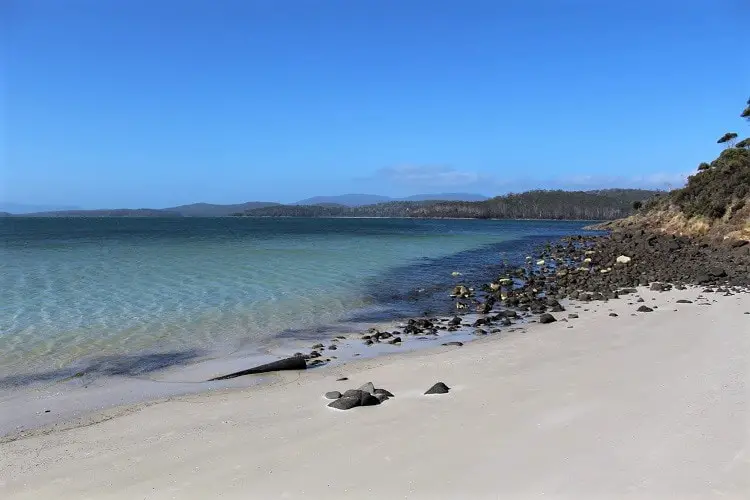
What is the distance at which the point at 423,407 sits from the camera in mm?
6023

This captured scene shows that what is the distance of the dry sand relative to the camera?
4.17m

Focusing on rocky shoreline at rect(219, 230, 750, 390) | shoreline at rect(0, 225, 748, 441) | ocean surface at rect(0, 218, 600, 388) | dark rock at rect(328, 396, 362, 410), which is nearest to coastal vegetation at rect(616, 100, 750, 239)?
rocky shoreline at rect(219, 230, 750, 390)

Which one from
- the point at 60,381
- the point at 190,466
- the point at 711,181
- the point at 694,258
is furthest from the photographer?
the point at 711,181

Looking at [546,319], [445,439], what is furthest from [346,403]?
[546,319]

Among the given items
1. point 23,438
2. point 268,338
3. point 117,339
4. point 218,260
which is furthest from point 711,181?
point 23,438

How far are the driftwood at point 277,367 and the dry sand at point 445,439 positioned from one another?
1.28 ft

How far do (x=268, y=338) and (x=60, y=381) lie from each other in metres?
3.93

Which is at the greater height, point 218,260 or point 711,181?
point 711,181

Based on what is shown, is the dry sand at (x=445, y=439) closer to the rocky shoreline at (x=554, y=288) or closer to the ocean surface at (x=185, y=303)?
the rocky shoreline at (x=554, y=288)

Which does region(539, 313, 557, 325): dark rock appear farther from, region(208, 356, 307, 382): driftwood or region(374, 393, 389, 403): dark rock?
region(374, 393, 389, 403): dark rock

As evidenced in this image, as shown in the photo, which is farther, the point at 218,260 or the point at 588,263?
the point at 218,260

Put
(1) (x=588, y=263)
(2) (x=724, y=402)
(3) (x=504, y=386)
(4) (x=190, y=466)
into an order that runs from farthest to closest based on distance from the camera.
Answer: (1) (x=588, y=263) < (3) (x=504, y=386) < (2) (x=724, y=402) < (4) (x=190, y=466)

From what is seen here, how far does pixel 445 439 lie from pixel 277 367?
4.01m

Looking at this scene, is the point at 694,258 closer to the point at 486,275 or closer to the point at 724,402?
the point at 486,275
